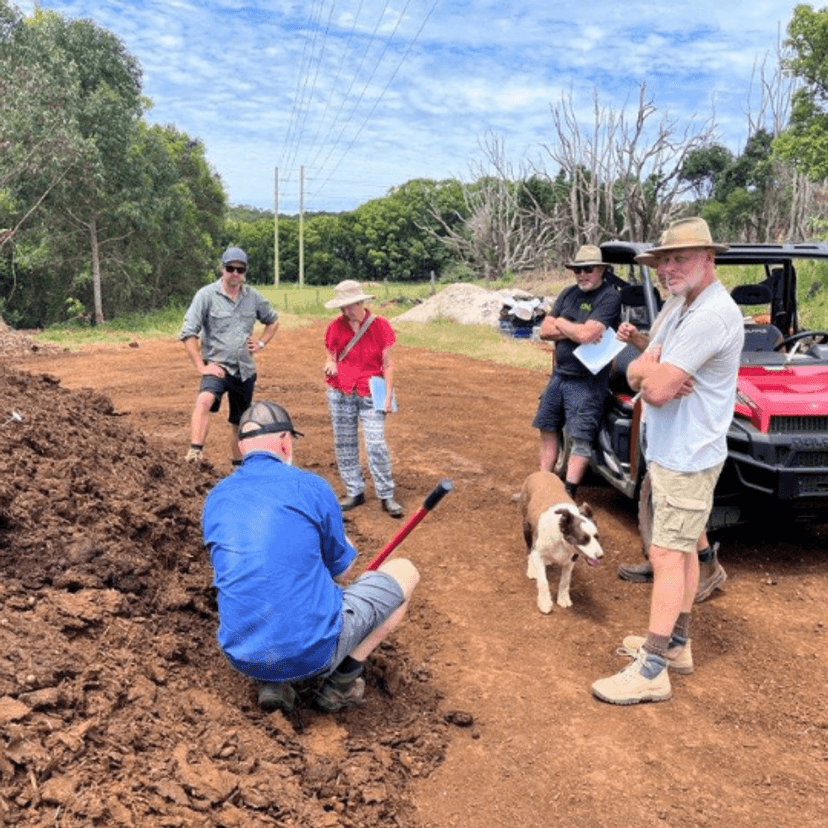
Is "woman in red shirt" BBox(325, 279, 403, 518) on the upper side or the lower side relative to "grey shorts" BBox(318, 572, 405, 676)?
upper

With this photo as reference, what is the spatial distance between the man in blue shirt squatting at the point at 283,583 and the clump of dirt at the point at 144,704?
0.26 metres

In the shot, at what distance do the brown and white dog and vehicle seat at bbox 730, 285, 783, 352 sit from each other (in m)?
2.06

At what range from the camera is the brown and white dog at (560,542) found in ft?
15.8

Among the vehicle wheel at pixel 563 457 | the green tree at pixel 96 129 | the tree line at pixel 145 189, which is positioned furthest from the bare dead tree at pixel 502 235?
the vehicle wheel at pixel 563 457

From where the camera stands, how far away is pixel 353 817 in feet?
9.57

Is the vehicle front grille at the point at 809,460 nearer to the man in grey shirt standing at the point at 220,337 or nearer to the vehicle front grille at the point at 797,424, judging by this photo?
the vehicle front grille at the point at 797,424

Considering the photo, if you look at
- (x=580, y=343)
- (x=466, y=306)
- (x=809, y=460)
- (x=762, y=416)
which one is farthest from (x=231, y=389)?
(x=466, y=306)

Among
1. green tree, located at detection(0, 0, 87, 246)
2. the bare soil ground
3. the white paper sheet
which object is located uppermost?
green tree, located at detection(0, 0, 87, 246)

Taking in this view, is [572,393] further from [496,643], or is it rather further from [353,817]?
[353,817]

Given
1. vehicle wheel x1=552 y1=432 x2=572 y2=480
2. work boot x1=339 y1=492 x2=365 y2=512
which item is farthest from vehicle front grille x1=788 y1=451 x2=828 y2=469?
work boot x1=339 y1=492 x2=365 y2=512

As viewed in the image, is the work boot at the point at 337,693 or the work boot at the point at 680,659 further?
the work boot at the point at 680,659

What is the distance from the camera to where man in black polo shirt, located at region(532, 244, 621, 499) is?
19.2ft

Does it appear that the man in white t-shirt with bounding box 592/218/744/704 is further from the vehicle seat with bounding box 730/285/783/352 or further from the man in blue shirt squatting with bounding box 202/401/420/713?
the vehicle seat with bounding box 730/285/783/352

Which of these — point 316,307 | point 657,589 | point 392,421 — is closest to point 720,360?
point 657,589
